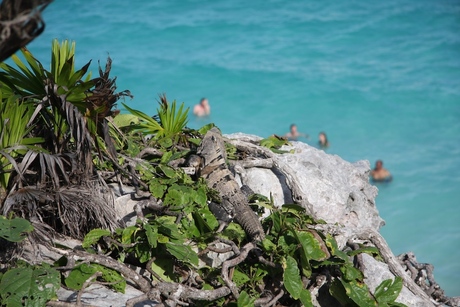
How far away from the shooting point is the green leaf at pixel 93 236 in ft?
15.8

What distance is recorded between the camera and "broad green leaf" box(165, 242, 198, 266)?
188 inches

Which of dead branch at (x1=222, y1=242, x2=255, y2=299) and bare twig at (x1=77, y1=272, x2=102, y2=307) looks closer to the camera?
bare twig at (x1=77, y1=272, x2=102, y2=307)

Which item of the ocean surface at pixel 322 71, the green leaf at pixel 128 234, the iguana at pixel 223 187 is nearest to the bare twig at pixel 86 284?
the green leaf at pixel 128 234

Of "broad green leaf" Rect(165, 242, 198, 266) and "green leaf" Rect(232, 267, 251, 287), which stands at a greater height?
"green leaf" Rect(232, 267, 251, 287)

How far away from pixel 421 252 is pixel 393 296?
6985 millimetres

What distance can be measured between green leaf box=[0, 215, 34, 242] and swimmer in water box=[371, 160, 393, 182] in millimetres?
9822


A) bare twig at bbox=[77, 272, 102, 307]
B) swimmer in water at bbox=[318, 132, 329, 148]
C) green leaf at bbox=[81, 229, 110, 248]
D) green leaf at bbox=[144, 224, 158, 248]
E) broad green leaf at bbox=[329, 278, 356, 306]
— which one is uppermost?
swimmer in water at bbox=[318, 132, 329, 148]

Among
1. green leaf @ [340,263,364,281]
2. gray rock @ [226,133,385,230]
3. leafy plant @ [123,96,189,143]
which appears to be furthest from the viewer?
leafy plant @ [123,96,189,143]

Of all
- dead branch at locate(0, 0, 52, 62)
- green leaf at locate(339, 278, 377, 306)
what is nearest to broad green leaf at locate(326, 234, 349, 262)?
green leaf at locate(339, 278, 377, 306)

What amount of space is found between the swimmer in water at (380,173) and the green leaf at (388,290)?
8.34 m

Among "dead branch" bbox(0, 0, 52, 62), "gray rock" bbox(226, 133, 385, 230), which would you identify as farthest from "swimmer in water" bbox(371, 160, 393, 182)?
"dead branch" bbox(0, 0, 52, 62)

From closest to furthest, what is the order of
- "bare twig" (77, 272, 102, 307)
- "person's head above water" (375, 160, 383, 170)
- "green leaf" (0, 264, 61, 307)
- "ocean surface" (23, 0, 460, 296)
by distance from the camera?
"green leaf" (0, 264, 61, 307) → "bare twig" (77, 272, 102, 307) → "person's head above water" (375, 160, 383, 170) → "ocean surface" (23, 0, 460, 296)

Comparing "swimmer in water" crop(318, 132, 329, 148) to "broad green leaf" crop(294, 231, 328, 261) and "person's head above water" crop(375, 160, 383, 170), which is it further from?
"broad green leaf" crop(294, 231, 328, 261)

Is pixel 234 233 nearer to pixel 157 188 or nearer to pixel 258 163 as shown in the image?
pixel 157 188
